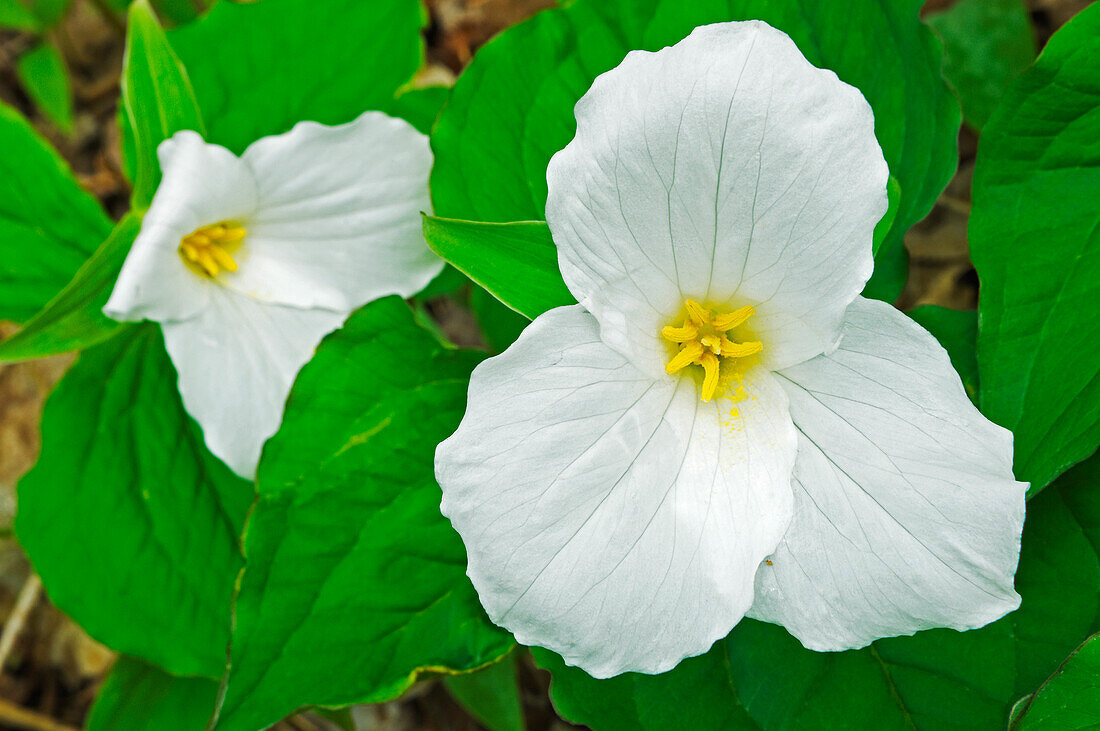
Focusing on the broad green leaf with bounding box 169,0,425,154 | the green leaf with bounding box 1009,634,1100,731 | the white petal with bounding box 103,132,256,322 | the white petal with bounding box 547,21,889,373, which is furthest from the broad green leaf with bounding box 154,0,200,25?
the green leaf with bounding box 1009,634,1100,731

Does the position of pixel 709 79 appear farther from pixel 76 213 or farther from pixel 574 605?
pixel 76 213

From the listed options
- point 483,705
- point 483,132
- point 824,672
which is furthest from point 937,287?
point 483,705

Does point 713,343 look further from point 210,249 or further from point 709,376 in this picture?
point 210,249

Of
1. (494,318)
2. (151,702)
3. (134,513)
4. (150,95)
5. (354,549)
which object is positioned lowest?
(151,702)

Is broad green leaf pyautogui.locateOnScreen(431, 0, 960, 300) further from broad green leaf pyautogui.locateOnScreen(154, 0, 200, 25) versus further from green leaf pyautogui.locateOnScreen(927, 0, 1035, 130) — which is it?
broad green leaf pyautogui.locateOnScreen(154, 0, 200, 25)

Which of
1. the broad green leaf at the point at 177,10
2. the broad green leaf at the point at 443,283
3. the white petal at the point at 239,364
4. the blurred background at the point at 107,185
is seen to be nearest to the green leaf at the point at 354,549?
the white petal at the point at 239,364

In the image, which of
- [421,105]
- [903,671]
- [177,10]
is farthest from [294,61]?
[903,671]

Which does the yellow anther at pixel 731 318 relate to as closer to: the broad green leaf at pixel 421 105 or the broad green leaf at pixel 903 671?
the broad green leaf at pixel 903 671
